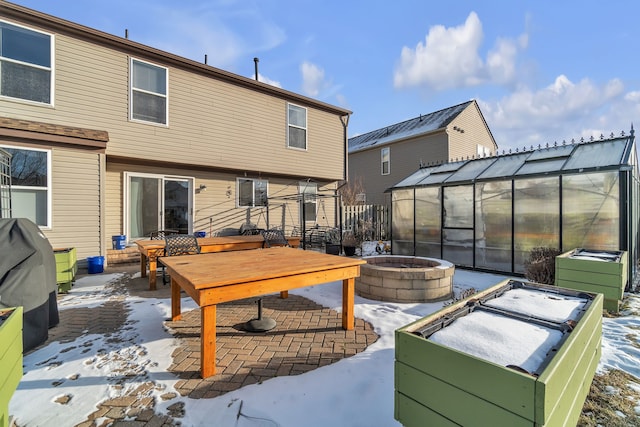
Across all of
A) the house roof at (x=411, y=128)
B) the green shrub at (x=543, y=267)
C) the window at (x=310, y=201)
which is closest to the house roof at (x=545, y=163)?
the green shrub at (x=543, y=267)

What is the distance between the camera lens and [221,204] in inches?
361

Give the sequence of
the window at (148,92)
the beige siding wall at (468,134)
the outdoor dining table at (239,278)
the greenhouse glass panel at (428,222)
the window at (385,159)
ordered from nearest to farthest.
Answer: the outdoor dining table at (239,278) < the window at (148,92) < the greenhouse glass panel at (428,222) < the beige siding wall at (468,134) < the window at (385,159)

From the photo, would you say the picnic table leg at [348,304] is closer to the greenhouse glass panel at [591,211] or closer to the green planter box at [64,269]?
the green planter box at [64,269]

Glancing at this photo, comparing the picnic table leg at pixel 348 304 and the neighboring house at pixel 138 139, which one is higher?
the neighboring house at pixel 138 139

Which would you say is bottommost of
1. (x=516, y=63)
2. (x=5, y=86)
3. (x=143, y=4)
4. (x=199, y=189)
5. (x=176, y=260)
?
(x=176, y=260)

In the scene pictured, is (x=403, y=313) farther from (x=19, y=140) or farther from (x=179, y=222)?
(x=19, y=140)

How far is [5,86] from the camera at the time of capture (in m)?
5.98

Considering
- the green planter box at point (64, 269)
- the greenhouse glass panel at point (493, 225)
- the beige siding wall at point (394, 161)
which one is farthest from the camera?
the beige siding wall at point (394, 161)

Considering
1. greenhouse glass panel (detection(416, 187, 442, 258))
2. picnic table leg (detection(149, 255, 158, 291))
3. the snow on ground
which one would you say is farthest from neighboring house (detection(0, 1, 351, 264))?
the snow on ground

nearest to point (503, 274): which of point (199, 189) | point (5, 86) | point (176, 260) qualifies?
point (176, 260)

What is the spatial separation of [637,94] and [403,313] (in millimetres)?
17537

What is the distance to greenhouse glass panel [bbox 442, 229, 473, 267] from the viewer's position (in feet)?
22.6

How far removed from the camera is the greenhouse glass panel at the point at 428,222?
24.6 ft

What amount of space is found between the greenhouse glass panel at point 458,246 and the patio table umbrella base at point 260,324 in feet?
17.4
